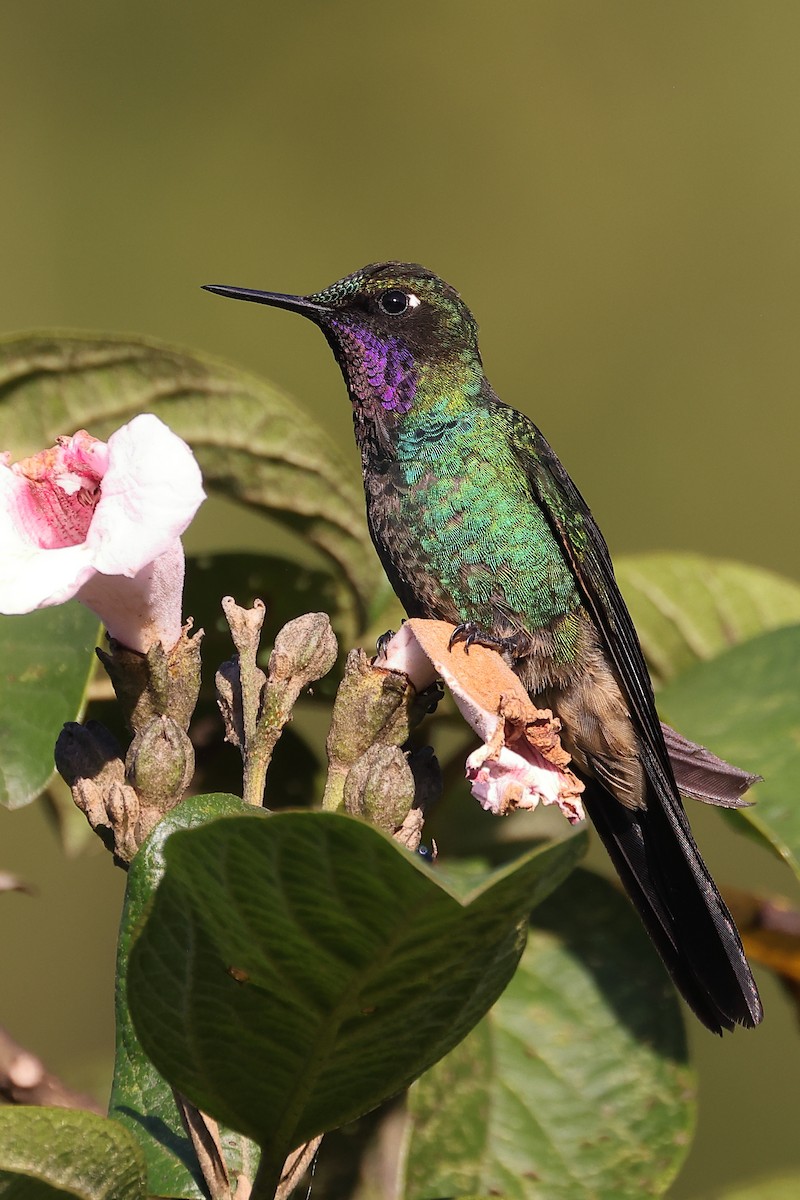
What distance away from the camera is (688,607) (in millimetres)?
2498

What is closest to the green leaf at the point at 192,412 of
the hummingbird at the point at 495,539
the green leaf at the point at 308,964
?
the hummingbird at the point at 495,539

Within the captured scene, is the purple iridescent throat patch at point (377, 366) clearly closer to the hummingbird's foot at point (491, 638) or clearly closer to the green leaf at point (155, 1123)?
the hummingbird's foot at point (491, 638)

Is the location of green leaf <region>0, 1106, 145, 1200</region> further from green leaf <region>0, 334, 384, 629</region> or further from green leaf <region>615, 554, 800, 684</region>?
green leaf <region>615, 554, 800, 684</region>

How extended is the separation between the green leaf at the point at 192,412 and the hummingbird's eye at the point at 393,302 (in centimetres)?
41

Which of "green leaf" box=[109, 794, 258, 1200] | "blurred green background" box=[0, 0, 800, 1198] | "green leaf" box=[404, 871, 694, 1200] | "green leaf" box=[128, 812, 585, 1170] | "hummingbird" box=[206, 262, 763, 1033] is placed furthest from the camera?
"blurred green background" box=[0, 0, 800, 1198]

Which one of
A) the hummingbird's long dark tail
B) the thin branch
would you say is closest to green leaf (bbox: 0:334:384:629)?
the hummingbird's long dark tail

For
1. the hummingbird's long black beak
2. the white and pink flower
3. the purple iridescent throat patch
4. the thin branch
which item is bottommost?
the thin branch

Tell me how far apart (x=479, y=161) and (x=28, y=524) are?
4.24 meters

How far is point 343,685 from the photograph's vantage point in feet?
5.18

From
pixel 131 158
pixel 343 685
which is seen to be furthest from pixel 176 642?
pixel 131 158

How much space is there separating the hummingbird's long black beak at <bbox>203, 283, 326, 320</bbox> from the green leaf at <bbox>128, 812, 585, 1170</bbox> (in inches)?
52.3

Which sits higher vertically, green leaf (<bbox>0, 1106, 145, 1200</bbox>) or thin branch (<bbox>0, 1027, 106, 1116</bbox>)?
green leaf (<bbox>0, 1106, 145, 1200</bbox>)

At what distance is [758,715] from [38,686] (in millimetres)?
1050

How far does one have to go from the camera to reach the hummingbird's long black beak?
2299 millimetres
